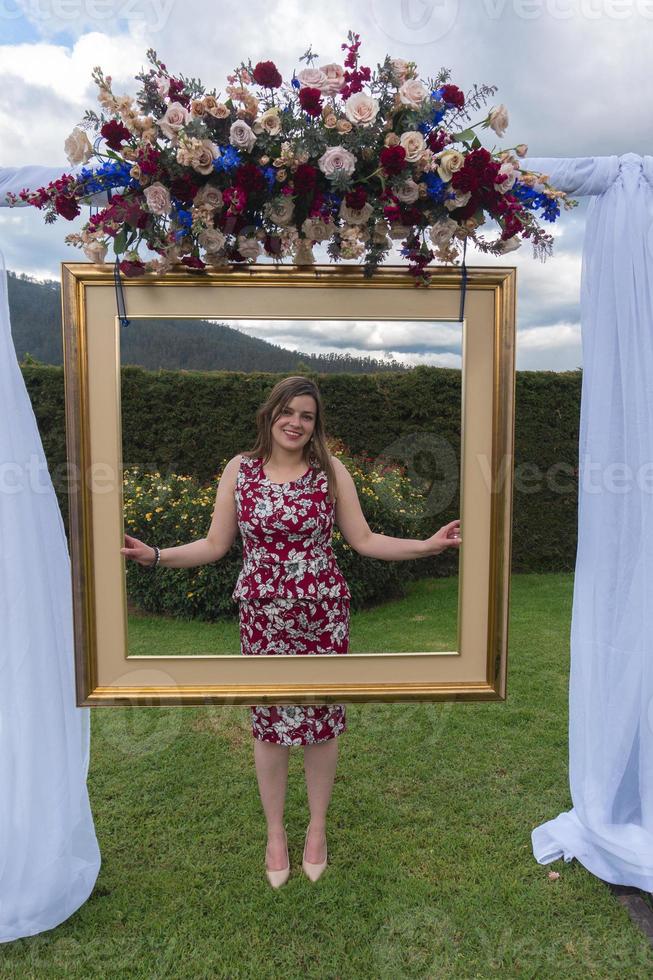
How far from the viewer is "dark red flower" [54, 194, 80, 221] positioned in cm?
208

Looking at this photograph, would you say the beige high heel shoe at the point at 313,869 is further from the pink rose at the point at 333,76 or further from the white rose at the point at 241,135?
the pink rose at the point at 333,76

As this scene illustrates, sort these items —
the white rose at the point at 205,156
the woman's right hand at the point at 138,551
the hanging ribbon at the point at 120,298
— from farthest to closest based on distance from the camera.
A: the woman's right hand at the point at 138,551, the hanging ribbon at the point at 120,298, the white rose at the point at 205,156

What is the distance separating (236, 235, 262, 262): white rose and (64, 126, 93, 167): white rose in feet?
1.69

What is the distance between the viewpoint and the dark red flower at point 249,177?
78.0 inches

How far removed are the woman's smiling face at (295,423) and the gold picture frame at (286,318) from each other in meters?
0.29

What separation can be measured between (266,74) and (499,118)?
28.2 inches

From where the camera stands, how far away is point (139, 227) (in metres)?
2.04

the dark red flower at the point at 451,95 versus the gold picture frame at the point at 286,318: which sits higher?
the dark red flower at the point at 451,95

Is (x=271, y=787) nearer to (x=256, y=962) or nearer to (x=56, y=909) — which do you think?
(x=256, y=962)

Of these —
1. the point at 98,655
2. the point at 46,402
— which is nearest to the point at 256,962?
the point at 98,655

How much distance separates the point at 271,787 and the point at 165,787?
39.7 inches

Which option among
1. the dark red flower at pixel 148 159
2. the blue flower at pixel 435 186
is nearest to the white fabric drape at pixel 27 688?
the dark red flower at pixel 148 159

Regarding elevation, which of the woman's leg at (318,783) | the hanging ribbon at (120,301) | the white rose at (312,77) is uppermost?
the white rose at (312,77)

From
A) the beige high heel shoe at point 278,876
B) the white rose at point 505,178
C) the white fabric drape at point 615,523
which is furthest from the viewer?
the beige high heel shoe at point 278,876
